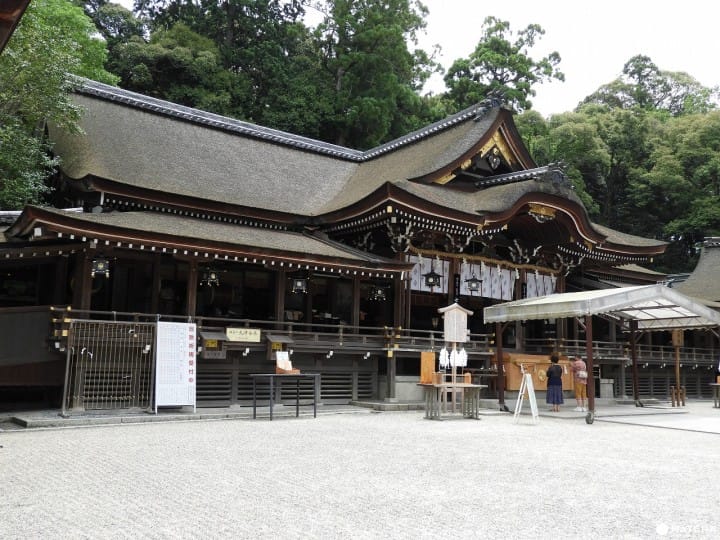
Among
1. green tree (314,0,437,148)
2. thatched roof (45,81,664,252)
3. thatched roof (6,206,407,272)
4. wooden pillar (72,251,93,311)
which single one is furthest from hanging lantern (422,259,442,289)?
green tree (314,0,437,148)

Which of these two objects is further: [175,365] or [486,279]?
[486,279]

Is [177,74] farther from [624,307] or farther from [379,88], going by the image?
[624,307]

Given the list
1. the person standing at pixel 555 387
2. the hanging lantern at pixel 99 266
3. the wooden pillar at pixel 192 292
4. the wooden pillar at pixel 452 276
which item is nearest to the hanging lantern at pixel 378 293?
the wooden pillar at pixel 452 276

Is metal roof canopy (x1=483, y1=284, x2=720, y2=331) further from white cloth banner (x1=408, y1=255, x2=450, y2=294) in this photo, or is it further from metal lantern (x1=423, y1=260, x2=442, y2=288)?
white cloth banner (x1=408, y1=255, x2=450, y2=294)

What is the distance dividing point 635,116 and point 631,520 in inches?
1899

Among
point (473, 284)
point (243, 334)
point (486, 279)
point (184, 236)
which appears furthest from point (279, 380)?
point (486, 279)

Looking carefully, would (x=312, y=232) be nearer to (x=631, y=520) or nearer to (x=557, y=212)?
(x=557, y=212)

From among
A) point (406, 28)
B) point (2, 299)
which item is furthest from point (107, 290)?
point (406, 28)

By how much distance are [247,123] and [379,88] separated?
60.4 feet

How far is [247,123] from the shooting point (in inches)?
927

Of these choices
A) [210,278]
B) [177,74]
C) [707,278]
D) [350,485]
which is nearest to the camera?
[350,485]

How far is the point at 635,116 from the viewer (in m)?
47.4

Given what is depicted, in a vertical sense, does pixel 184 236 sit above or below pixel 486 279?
above

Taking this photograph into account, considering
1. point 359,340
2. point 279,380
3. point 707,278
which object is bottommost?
point 279,380
